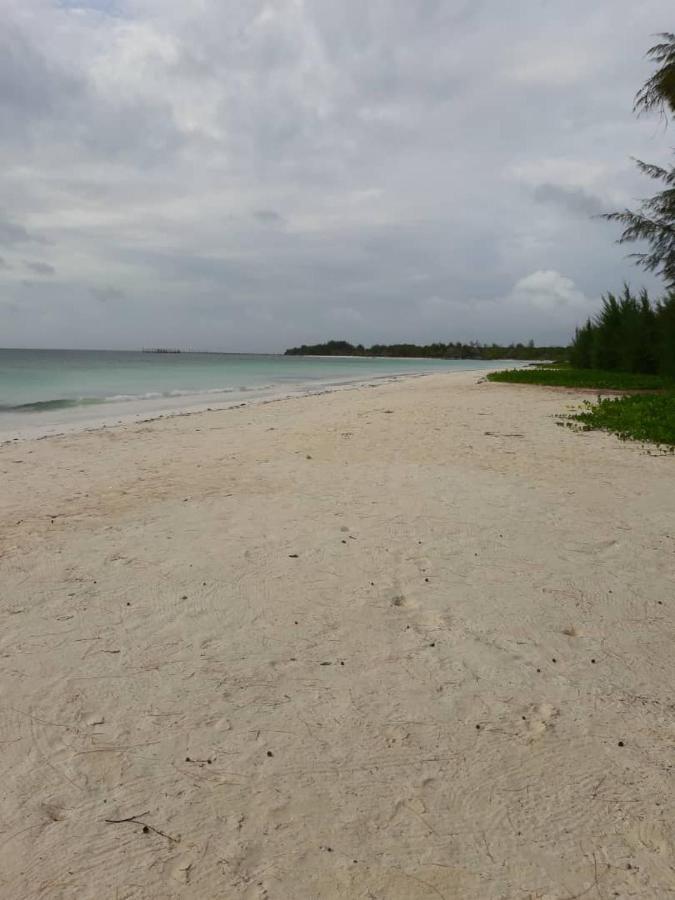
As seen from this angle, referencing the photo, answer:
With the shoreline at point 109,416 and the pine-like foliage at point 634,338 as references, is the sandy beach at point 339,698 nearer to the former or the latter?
the shoreline at point 109,416

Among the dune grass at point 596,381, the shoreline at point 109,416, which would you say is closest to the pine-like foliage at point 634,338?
the dune grass at point 596,381

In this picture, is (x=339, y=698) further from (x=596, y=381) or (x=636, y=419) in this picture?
(x=596, y=381)

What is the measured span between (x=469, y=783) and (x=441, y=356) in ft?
504

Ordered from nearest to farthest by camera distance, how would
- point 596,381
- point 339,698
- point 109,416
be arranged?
point 339,698, point 109,416, point 596,381

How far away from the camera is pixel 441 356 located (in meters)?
151

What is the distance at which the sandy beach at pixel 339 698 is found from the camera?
6.05 ft

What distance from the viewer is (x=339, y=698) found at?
2637mm

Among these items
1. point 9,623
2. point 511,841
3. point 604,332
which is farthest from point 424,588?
point 604,332

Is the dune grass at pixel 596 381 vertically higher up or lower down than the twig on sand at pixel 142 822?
higher up

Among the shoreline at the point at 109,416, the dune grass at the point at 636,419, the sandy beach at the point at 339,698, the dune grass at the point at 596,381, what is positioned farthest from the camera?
the dune grass at the point at 596,381

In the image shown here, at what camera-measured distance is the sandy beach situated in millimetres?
1845

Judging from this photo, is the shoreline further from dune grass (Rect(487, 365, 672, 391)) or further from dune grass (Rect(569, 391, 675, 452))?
dune grass (Rect(487, 365, 672, 391))

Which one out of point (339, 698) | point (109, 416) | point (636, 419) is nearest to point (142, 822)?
point (339, 698)

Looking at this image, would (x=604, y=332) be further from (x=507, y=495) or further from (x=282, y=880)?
(x=282, y=880)
